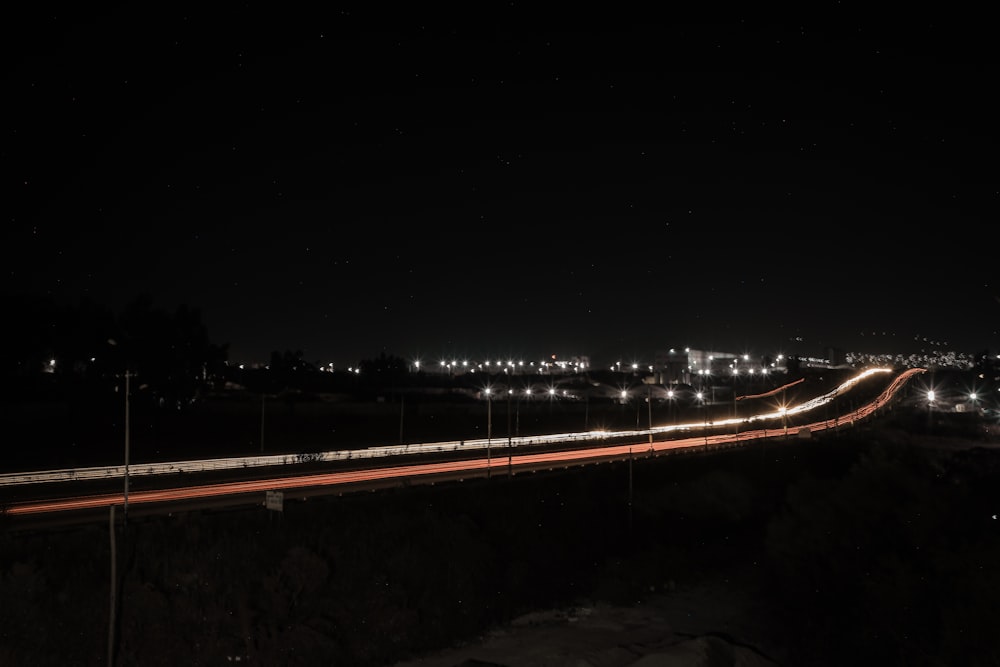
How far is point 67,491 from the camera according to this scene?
3247 cm

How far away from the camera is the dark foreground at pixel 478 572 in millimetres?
21641

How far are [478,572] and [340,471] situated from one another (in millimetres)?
13052

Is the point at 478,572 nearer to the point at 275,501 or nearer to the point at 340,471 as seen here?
the point at 275,501

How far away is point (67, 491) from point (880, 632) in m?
29.5

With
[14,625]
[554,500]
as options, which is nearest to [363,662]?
[14,625]

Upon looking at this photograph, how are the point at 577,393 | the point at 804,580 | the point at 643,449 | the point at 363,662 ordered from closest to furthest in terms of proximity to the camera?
the point at 363,662
the point at 804,580
the point at 643,449
the point at 577,393

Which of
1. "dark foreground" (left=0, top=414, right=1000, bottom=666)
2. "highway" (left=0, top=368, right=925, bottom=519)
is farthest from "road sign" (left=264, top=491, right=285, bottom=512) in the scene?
"highway" (left=0, top=368, right=925, bottom=519)

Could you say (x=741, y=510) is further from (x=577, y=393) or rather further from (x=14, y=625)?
(x=577, y=393)

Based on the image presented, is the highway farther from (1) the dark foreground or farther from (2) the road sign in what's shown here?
(2) the road sign

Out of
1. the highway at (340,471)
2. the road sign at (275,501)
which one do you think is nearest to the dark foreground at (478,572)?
the road sign at (275,501)

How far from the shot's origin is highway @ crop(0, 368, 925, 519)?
30250mm

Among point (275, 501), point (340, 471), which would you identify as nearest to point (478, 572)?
point (275, 501)

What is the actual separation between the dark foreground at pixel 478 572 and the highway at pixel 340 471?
4.00 meters

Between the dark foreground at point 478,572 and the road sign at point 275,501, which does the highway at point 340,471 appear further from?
the road sign at point 275,501
